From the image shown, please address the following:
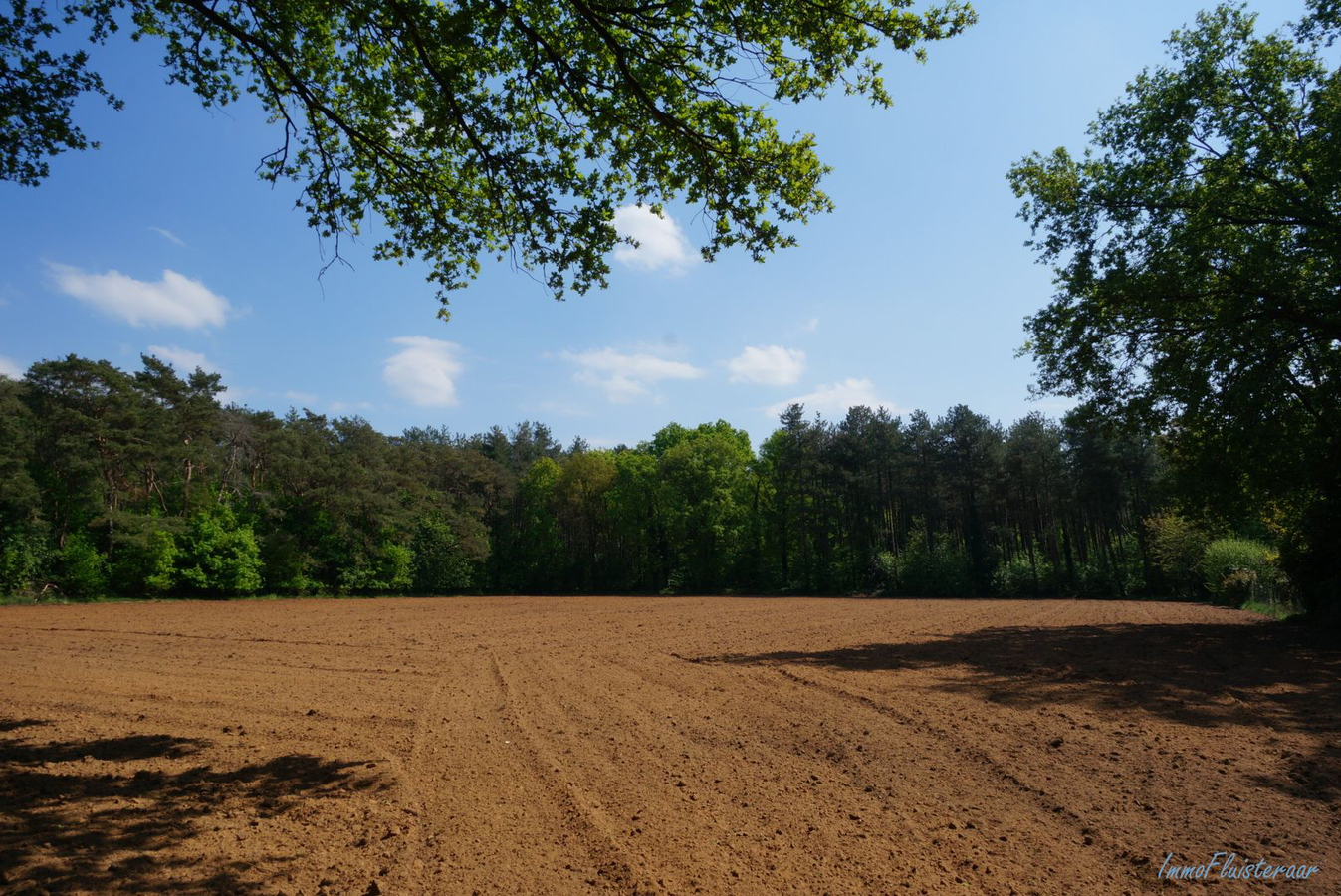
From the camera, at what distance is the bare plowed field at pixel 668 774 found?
3785 millimetres

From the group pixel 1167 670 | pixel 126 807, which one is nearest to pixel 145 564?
pixel 126 807

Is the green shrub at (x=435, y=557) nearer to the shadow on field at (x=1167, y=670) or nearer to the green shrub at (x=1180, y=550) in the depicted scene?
the shadow on field at (x=1167, y=670)

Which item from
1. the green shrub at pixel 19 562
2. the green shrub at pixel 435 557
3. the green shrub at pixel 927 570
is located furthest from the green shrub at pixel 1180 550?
the green shrub at pixel 19 562

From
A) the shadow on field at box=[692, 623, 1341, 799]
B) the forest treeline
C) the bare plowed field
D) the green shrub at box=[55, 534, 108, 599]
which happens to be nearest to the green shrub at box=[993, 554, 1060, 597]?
the forest treeline

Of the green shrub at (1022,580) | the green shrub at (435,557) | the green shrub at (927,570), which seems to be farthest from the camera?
the green shrub at (435,557)

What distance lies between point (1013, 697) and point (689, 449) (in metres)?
43.2

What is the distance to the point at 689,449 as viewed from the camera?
51.4m

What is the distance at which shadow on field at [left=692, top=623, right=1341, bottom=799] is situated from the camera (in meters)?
7.16

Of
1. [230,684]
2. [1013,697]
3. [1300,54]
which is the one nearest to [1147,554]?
[1300,54]

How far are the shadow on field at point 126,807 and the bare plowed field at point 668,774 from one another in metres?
0.03

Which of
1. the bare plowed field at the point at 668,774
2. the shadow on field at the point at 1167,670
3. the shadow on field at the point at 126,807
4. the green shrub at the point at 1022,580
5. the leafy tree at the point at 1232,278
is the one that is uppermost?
the leafy tree at the point at 1232,278

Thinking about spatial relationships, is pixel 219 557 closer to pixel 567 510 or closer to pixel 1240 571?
pixel 567 510

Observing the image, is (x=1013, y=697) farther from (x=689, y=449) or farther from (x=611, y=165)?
(x=689, y=449)

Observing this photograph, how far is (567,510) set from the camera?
5628cm
